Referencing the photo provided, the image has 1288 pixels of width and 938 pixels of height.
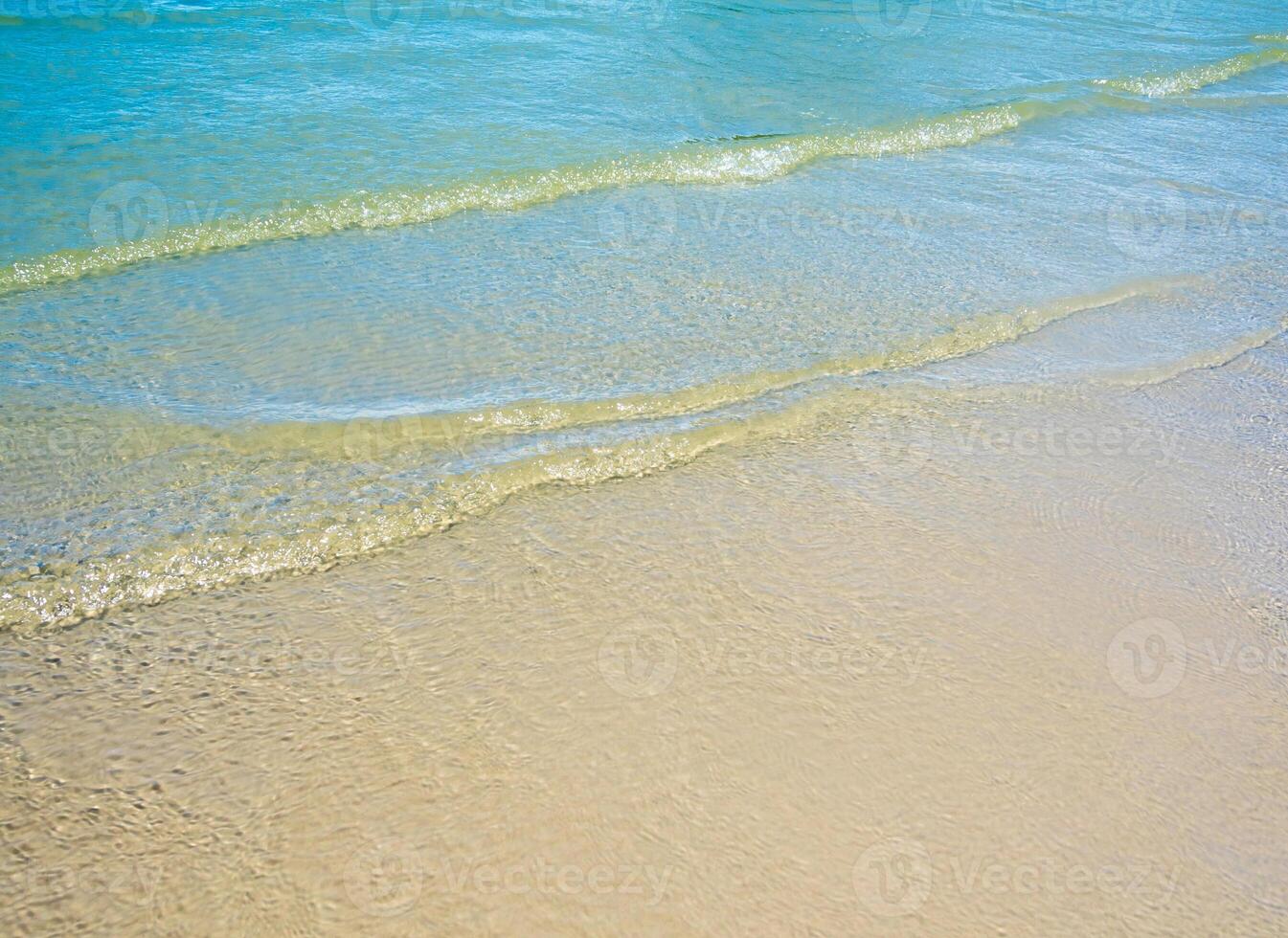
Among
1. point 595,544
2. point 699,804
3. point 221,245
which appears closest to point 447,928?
point 699,804

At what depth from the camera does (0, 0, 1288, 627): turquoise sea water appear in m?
4.04

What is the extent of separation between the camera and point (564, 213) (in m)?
6.83

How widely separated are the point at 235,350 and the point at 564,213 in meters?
2.68

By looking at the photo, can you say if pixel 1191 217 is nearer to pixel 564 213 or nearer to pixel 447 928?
pixel 564 213
